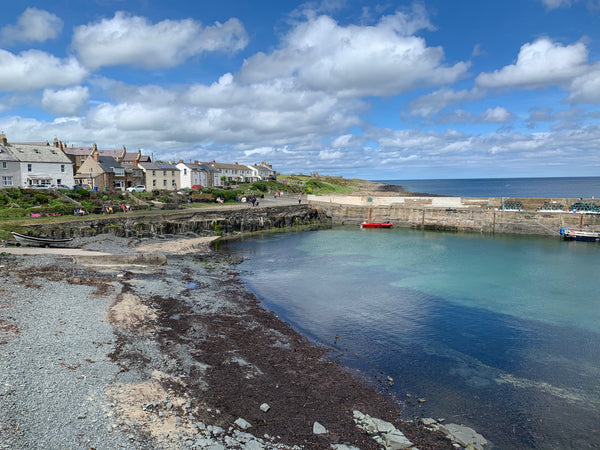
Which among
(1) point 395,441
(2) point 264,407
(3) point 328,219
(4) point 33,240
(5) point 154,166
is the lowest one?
(1) point 395,441

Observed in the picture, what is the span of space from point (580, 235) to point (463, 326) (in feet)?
139

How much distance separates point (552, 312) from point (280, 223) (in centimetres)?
4517

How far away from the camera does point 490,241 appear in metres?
52.7

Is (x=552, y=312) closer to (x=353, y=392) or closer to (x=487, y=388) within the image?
(x=487, y=388)

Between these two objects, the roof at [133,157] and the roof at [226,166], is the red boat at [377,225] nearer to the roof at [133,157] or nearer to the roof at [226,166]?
the roof at [226,166]

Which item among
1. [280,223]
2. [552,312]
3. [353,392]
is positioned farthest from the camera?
[280,223]

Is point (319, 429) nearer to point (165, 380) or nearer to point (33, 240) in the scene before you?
point (165, 380)

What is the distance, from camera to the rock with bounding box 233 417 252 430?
1030cm

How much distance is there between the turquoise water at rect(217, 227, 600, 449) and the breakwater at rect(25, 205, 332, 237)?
1019 cm

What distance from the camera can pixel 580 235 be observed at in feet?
169

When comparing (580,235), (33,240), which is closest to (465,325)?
(33,240)

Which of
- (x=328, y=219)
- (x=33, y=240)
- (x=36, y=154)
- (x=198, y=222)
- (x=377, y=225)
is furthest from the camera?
(x=328, y=219)

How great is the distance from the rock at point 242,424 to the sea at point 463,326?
528 cm

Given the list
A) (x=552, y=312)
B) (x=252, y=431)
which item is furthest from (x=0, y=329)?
(x=552, y=312)
